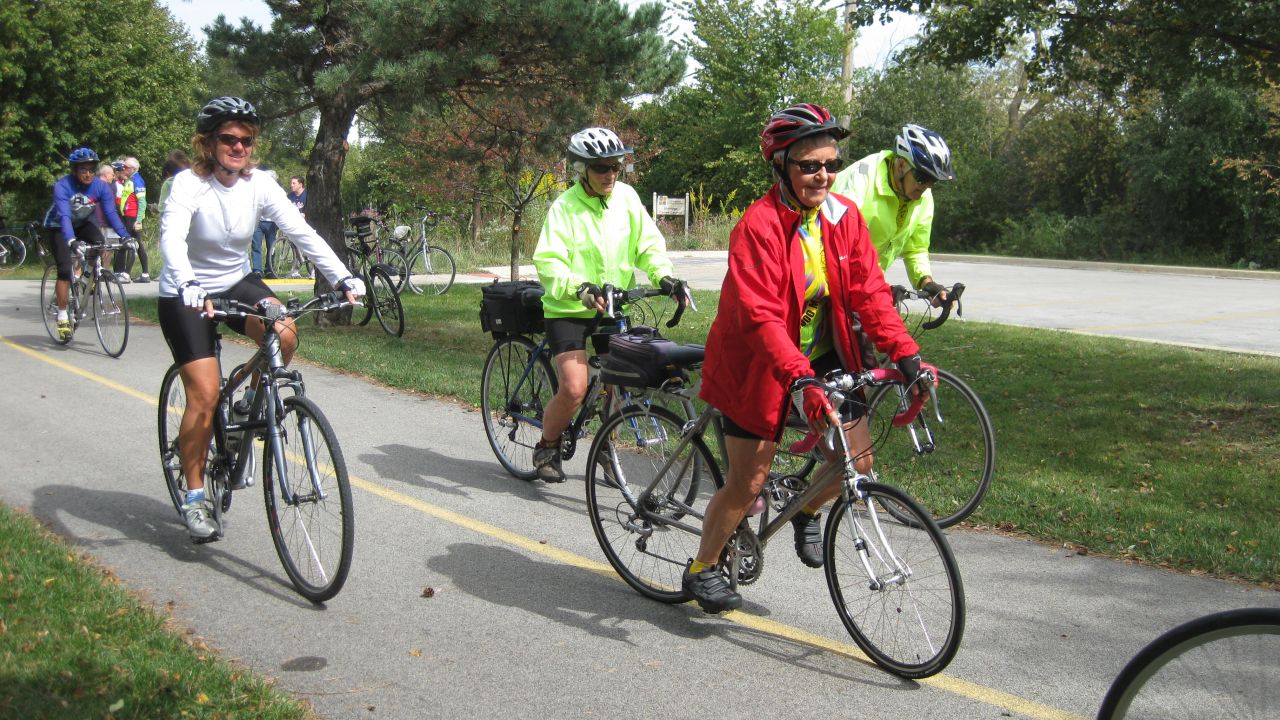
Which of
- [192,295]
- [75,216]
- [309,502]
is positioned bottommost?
[309,502]

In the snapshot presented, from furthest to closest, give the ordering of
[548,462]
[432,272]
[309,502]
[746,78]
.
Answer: [746,78], [432,272], [548,462], [309,502]

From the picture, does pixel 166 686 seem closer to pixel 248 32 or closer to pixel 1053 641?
pixel 1053 641

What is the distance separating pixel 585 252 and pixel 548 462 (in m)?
1.25

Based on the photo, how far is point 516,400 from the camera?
7113mm

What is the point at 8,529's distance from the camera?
5738mm

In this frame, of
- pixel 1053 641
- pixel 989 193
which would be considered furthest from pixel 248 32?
pixel 989 193

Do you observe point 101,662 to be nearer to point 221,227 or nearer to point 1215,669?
point 221,227

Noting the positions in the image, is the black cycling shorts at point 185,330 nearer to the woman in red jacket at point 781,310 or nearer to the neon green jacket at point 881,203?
the woman in red jacket at point 781,310

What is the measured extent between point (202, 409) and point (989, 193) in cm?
3415

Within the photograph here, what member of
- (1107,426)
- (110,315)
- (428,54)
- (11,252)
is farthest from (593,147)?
(11,252)

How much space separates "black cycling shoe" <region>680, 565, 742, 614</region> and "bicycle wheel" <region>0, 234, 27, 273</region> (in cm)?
2593

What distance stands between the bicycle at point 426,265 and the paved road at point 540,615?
1202 cm

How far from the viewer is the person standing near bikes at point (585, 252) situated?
6082mm

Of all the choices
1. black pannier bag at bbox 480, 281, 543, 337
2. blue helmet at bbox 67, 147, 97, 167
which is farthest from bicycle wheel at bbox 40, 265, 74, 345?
black pannier bag at bbox 480, 281, 543, 337
